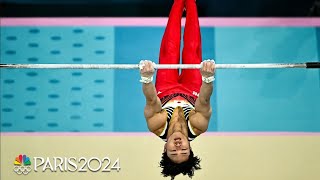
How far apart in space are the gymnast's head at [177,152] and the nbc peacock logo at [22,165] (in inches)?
54.9

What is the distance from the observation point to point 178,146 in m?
2.90

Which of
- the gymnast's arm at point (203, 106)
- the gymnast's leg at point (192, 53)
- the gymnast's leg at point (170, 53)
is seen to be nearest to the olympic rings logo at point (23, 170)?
the gymnast's leg at point (170, 53)

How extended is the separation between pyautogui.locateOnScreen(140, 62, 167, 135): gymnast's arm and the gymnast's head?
9 centimetres

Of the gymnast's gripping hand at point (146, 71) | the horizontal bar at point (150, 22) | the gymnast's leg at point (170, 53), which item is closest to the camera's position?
the gymnast's gripping hand at point (146, 71)

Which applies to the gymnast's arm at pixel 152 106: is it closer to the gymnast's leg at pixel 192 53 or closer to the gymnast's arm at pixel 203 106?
the gymnast's arm at pixel 203 106

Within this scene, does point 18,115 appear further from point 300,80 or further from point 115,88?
point 300,80

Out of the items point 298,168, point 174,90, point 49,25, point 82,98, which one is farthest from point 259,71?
point 49,25

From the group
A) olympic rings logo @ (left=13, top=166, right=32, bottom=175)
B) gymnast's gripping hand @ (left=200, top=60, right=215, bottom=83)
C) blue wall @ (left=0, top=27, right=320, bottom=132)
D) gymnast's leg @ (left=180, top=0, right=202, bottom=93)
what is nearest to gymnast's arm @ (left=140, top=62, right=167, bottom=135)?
gymnast's gripping hand @ (left=200, top=60, right=215, bottom=83)

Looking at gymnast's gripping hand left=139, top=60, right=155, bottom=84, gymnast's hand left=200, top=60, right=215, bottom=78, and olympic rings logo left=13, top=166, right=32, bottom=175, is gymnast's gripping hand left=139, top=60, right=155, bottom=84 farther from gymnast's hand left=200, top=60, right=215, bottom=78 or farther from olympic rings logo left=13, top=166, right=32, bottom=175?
olympic rings logo left=13, top=166, right=32, bottom=175

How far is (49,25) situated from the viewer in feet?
14.3

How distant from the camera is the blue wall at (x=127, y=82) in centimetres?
412

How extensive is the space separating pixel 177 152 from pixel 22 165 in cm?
163

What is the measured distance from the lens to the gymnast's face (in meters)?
2.89

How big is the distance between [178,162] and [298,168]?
4.65 ft
